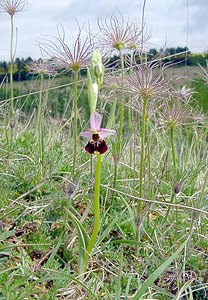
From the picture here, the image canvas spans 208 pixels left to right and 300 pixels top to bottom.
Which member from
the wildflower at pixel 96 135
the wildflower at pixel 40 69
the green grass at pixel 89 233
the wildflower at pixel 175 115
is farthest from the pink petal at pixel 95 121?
the wildflower at pixel 40 69

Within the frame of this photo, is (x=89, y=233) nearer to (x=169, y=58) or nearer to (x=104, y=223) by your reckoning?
(x=104, y=223)

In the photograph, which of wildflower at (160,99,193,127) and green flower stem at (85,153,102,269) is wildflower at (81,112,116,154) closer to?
green flower stem at (85,153,102,269)

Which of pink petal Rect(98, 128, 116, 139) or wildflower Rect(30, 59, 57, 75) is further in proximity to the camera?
wildflower Rect(30, 59, 57, 75)

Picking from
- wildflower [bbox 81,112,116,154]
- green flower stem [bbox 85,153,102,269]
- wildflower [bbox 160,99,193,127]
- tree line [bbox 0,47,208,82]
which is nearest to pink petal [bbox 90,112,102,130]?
wildflower [bbox 81,112,116,154]

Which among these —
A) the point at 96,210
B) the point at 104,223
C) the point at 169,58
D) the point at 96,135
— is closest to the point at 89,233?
the point at 104,223

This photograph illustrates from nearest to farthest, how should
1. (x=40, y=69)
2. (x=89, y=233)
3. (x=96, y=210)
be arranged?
(x=96, y=210), (x=89, y=233), (x=40, y=69)

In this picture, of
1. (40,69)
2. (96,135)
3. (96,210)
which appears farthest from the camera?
(40,69)

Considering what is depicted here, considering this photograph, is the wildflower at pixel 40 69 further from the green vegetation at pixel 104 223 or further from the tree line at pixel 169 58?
the green vegetation at pixel 104 223

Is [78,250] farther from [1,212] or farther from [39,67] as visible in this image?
[39,67]

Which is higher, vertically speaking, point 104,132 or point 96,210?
point 104,132
